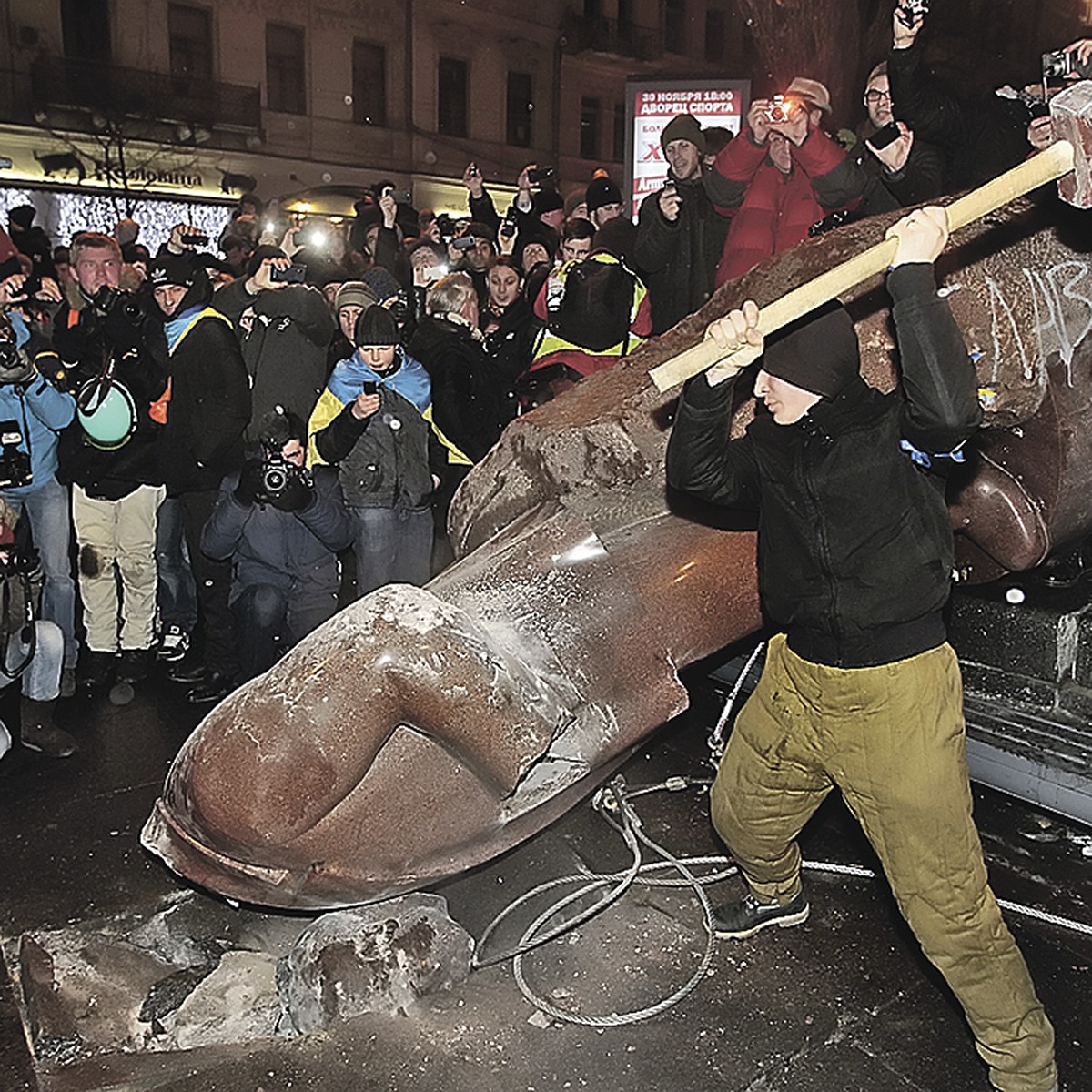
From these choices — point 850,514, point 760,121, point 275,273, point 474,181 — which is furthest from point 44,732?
point 474,181

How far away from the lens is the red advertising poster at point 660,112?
31.8ft

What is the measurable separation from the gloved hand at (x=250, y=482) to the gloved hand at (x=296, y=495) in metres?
0.09

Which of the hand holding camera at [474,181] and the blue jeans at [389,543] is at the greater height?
the hand holding camera at [474,181]

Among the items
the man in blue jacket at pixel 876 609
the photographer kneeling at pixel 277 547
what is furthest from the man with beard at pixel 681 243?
the man in blue jacket at pixel 876 609

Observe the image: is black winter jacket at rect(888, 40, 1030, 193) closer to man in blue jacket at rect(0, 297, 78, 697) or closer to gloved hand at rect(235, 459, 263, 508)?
gloved hand at rect(235, 459, 263, 508)

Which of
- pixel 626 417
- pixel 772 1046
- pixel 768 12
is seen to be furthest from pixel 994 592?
pixel 768 12

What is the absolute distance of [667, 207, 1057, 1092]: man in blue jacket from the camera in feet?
9.04

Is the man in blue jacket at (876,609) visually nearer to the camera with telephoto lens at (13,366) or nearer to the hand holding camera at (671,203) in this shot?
the camera with telephoto lens at (13,366)

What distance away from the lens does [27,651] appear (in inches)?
189

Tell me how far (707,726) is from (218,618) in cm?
248

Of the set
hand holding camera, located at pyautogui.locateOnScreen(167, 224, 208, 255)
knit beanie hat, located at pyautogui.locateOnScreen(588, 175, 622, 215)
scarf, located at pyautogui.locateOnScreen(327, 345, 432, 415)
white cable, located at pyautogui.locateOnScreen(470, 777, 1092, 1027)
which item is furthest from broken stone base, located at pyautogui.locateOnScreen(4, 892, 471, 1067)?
knit beanie hat, located at pyautogui.locateOnScreen(588, 175, 622, 215)

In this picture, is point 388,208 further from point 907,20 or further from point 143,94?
point 143,94

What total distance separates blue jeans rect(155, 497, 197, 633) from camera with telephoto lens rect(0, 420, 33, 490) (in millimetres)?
858

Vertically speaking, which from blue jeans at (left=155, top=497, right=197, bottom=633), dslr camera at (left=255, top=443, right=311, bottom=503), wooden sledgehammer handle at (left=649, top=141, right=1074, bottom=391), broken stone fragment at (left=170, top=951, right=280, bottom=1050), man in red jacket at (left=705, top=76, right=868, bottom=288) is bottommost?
blue jeans at (left=155, top=497, right=197, bottom=633)
